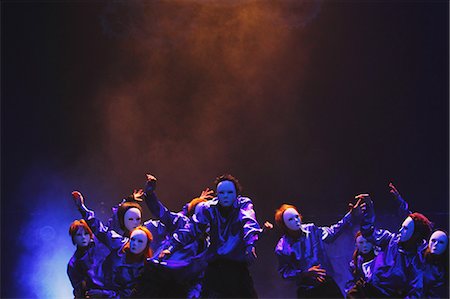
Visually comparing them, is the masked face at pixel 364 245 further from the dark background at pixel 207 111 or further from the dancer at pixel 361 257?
the dark background at pixel 207 111

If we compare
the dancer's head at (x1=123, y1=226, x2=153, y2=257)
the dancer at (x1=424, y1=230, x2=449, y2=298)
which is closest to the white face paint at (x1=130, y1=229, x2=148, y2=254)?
the dancer's head at (x1=123, y1=226, x2=153, y2=257)

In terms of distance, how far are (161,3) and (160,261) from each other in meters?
4.97

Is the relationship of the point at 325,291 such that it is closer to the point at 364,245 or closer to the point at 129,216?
the point at 364,245

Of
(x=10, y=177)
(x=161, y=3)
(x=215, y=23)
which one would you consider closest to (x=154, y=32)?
(x=161, y=3)

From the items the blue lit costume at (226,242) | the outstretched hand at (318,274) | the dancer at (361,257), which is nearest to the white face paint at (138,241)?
the blue lit costume at (226,242)

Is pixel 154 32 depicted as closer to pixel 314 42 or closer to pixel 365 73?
pixel 314 42

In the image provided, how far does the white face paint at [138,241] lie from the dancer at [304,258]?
128 centimetres

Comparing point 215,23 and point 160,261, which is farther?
point 215,23

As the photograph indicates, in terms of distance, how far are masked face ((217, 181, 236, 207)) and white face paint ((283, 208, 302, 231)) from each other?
0.57m

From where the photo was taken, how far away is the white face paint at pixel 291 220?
466 centimetres

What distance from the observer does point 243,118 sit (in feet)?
25.2

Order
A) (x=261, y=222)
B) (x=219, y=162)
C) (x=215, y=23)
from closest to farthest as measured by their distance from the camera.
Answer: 1. (x=261, y=222)
2. (x=219, y=162)
3. (x=215, y=23)

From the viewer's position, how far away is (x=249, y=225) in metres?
4.38

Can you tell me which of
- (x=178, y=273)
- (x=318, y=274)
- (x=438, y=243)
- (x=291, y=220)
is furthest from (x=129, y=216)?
(x=438, y=243)
